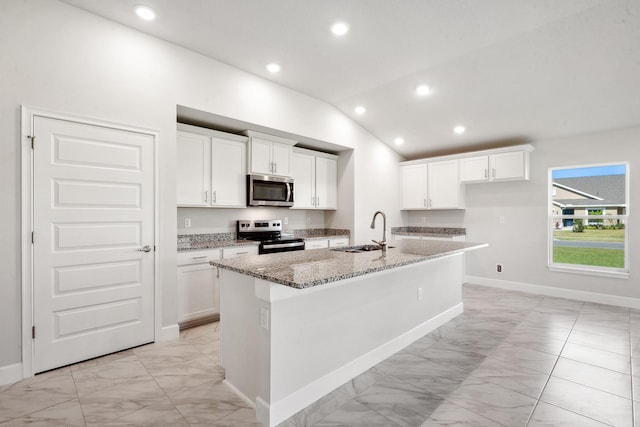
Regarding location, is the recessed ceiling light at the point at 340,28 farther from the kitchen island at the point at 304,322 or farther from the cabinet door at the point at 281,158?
the kitchen island at the point at 304,322

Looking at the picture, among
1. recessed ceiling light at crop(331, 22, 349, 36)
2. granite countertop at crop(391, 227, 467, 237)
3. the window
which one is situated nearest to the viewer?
recessed ceiling light at crop(331, 22, 349, 36)

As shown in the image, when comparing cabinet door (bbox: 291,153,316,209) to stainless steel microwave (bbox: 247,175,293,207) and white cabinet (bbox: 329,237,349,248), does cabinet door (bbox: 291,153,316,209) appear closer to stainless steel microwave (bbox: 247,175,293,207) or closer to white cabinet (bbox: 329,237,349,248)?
stainless steel microwave (bbox: 247,175,293,207)

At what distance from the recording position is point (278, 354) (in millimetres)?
1873

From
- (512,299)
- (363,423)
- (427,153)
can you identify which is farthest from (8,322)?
(427,153)

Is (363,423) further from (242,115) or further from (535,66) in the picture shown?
(535,66)

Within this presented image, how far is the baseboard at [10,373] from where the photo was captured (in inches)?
91.4

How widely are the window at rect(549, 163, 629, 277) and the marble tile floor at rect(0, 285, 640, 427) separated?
5.32 ft

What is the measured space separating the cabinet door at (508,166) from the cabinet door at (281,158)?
321 centimetres

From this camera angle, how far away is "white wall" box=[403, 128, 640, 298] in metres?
4.22

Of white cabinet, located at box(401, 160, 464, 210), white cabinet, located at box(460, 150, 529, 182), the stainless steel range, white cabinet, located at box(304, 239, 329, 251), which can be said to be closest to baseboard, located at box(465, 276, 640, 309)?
white cabinet, located at box(401, 160, 464, 210)

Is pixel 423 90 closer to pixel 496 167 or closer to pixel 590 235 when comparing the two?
pixel 496 167

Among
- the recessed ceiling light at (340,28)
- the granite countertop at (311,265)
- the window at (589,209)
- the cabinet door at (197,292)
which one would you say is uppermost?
the recessed ceiling light at (340,28)

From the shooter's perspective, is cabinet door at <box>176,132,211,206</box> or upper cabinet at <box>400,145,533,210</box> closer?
cabinet door at <box>176,132,211,206</box>

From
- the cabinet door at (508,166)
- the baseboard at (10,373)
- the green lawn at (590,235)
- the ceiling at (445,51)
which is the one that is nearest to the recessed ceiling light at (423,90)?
the ceiling at (445,51)
